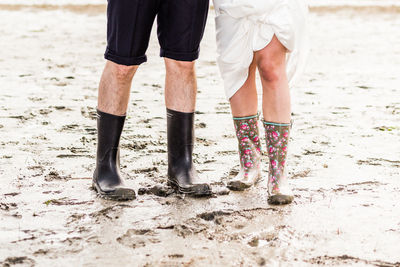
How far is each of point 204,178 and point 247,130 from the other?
411 millimetres

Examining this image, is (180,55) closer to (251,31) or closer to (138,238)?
(251,31)

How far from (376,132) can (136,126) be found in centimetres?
181

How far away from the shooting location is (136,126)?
4855 mm

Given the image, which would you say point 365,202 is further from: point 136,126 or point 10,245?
point 136,126

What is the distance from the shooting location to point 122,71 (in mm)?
3240

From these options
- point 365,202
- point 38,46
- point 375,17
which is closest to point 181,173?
point 365,202

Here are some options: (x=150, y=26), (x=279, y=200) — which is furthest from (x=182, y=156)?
(x=150, y=26)

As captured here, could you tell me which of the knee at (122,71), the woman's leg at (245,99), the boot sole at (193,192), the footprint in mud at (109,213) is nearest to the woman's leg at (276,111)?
the woman's leg at (245,99)

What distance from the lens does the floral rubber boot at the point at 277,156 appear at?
329 cm

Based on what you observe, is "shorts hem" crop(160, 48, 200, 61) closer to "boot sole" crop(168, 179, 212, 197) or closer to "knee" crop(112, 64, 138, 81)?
"knee" crop(112, 64, 138, 81)

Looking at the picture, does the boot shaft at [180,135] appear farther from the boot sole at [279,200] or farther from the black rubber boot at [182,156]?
the boot sole at [279,200]

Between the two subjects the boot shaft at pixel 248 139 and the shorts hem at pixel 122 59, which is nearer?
the shorts hem at pixel 122 59

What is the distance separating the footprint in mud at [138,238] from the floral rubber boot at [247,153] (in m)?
0.79

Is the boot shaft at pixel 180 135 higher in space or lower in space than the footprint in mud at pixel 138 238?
higher
